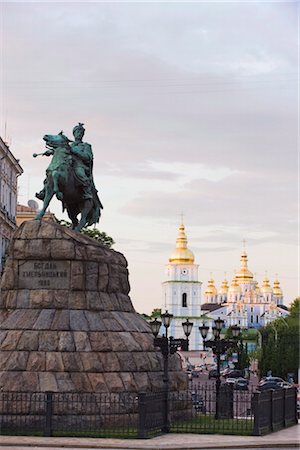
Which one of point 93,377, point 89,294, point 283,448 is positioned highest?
point 89,294

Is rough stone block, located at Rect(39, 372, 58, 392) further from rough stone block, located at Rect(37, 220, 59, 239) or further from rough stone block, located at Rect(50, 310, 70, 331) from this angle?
A: rough stone block, located at Rect(37, 220, 59, 239)

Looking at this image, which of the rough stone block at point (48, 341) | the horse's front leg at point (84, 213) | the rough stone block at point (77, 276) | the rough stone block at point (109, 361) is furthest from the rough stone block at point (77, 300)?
the horse's front leg at point (84, 213)

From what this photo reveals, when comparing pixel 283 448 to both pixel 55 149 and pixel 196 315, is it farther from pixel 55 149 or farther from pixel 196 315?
pixel 196 315

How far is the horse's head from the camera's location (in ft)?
94.1

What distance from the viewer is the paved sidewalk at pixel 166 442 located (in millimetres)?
21891

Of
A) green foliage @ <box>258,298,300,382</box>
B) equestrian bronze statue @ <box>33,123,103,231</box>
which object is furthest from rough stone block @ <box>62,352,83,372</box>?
green foliage @ <box>258,298,300,382</box>

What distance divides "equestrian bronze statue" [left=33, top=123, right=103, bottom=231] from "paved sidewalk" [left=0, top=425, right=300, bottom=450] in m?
7.71

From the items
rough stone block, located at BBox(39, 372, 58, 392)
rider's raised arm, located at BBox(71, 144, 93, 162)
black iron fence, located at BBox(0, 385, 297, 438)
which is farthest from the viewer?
rider's raised arm, located at BBox(71, 144, 93, 162)

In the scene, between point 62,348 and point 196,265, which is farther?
point 196,265

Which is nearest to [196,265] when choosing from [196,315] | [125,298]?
[196,315]

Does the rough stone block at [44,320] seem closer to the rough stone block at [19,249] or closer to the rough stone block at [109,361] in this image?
the rough stone block at [109,361]

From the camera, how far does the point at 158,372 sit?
27016 millimetres

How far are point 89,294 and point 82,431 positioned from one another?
4309 millimetres

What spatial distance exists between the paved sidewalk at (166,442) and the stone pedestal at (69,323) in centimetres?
212
